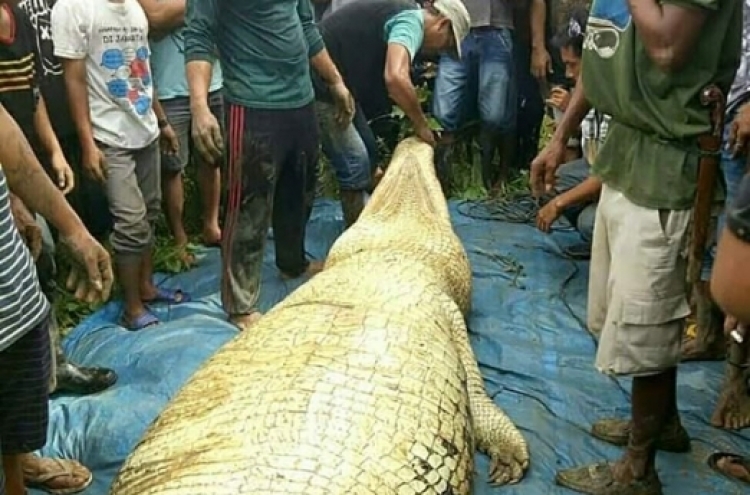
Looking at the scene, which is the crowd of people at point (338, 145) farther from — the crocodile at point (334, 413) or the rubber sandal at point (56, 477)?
the crocodile at point (334, 413)

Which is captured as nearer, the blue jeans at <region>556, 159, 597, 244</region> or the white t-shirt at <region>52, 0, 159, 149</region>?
the white t-shirt at <region>52, 0, 159, 149</region>

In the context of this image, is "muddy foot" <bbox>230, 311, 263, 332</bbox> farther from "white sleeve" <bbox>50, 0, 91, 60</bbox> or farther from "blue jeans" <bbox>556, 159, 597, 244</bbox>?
"blue jeans" <bbox>556, 159, 597, 244</bbox>

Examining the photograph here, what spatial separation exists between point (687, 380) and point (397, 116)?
9.71 ft

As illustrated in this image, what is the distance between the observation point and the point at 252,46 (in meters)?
3.80

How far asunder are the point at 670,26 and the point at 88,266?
1.51 m

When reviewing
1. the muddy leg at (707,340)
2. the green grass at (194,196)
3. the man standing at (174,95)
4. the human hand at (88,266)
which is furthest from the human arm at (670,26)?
the man standing at (174,95)

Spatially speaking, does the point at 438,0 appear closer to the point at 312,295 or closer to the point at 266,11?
the point at 266,11

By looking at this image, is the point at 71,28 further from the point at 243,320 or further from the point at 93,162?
the point at 243,320

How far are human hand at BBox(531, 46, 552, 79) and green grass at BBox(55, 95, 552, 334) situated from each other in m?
0.53

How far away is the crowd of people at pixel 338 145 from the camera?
7.78 ft

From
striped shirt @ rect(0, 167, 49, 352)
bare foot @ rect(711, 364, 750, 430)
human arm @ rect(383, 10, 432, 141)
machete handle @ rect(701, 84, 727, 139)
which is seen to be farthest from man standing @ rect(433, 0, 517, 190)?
striped shirt @ rect(0, 167, 49, 352)

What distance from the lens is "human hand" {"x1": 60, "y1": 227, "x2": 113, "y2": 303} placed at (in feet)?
7.80

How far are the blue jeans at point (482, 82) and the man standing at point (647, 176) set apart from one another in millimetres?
3297

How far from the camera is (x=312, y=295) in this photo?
3.01 meters
